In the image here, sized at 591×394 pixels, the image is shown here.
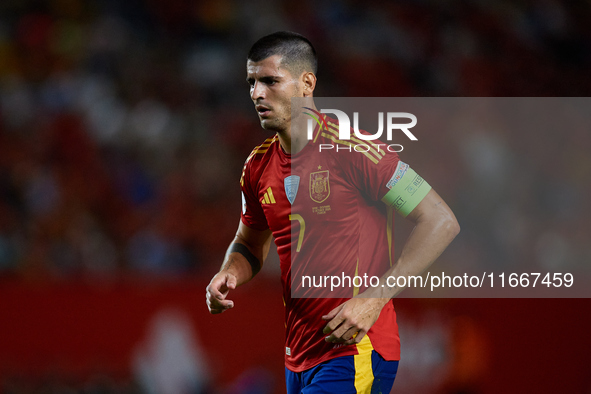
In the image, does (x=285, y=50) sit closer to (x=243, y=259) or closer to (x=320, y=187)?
(x=320, y=187)

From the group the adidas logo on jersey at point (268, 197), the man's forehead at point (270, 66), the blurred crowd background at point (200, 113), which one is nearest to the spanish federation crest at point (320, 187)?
the adidas logo on jersey at point (268, 197)

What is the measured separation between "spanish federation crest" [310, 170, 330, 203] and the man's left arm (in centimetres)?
36

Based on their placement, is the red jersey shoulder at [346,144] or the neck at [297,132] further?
the neck at [297,132]

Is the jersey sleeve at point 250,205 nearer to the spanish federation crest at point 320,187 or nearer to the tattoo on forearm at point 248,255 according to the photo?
the tattoo on forearm at point 248,255

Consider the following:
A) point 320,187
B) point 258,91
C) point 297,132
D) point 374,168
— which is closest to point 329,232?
point 320,187

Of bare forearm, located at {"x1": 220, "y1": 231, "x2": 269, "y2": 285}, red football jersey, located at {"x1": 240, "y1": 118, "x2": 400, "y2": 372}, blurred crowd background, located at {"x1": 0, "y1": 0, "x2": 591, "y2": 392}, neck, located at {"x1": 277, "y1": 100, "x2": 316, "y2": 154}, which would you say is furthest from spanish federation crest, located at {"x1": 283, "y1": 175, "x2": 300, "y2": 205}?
blurred crowd background, located at {"x1": 0, "y1": 0, "x2": 591, "y2": 392}

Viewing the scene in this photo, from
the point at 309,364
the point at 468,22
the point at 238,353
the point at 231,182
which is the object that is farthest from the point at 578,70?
the point at 309,364

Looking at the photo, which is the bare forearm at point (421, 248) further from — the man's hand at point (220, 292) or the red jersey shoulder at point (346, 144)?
the man's hand at point (220, 292)

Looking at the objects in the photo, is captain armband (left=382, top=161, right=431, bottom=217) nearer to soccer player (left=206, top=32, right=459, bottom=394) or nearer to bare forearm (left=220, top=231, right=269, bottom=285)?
soccer player (left=206, top=32, right=459, bottom=394)

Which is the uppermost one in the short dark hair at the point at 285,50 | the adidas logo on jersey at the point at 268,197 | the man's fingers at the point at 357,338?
the short dark hair at the point at 285,50

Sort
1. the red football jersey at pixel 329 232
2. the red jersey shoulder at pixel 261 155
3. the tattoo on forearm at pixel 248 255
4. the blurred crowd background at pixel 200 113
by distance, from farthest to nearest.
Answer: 1. the blurred crowd background at pixel 200 113
2. the tattoo on forearm at pixel 248 255
3. the red jersey shoulder at pixel 261 155
4. the red football jersey at pixel 329 232

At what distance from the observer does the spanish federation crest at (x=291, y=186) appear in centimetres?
255

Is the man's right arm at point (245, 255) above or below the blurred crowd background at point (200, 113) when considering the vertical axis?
below

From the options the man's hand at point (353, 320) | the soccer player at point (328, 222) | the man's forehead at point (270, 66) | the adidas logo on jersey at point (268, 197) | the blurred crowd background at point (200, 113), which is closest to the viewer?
the man's hand at point (353, 320)
